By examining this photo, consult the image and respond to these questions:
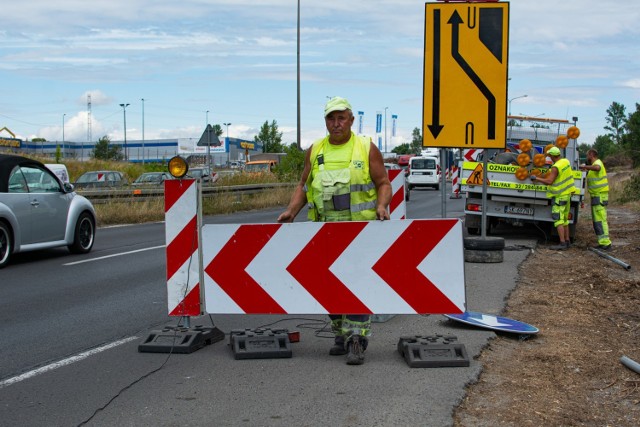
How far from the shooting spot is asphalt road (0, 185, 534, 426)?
5.01 metres

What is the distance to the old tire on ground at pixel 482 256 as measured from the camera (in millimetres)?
12422

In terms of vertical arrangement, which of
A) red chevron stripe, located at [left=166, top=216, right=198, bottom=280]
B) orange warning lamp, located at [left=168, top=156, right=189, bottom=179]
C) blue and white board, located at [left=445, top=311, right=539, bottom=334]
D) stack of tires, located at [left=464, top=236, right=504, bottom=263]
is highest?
orange warning lamp, located at [left=168, top=156, right=189, bottom=179]

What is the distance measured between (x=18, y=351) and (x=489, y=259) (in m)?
7.47

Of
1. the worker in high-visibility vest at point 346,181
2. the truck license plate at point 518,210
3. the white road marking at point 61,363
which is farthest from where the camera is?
the truck license plate at point 518,210

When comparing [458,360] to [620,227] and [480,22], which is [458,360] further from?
[620,227]

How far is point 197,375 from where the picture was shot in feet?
19.5

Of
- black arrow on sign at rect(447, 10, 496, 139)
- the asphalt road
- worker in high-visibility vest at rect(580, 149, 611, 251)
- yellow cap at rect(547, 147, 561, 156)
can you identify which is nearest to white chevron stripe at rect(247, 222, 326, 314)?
the asphalt road

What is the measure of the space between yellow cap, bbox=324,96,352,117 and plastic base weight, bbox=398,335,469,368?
1832 millimetres

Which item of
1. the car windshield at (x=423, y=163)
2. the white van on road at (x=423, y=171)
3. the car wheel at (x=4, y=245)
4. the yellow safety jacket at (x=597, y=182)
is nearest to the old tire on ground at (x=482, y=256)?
the yellow safety jacket at (x=597, y=182)

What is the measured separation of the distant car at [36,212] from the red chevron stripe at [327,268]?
23.7 feet

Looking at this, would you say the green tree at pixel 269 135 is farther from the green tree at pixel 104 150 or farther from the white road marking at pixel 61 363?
the white road marking at pixel 61 363

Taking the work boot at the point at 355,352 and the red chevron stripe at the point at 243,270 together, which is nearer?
the work boot at the point at 355,352

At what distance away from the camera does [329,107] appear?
6441mm

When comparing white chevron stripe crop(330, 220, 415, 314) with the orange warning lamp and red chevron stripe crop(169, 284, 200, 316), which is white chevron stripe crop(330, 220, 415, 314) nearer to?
red chevron stripe crop(169, 284, 200, 316)
